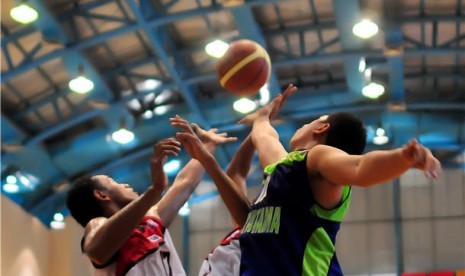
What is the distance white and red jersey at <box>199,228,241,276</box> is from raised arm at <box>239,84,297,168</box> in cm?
54

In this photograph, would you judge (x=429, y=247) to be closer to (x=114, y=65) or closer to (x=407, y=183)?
(x=407, y=183)

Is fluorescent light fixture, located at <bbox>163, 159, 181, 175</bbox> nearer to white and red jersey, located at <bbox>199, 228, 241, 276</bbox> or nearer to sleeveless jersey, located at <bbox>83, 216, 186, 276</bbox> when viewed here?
sleeveless jersey, located at <bbox>83, 216, 186, 276</bbox>

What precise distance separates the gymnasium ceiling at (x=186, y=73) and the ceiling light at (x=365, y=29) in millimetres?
278

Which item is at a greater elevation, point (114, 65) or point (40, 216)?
point (114, 65)

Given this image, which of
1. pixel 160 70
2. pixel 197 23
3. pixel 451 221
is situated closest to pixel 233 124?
pixel 160 70

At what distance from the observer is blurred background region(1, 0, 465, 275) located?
15.9 metres

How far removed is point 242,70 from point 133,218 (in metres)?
1.54

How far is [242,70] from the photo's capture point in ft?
18.6

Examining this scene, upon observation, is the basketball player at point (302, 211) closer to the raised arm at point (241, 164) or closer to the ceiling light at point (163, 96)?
the raised arm at point (241, 164)

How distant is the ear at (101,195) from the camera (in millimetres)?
5250

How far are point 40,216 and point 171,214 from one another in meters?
17.6

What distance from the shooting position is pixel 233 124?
19.9m

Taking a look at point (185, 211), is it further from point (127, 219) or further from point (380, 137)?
point (127, 219)

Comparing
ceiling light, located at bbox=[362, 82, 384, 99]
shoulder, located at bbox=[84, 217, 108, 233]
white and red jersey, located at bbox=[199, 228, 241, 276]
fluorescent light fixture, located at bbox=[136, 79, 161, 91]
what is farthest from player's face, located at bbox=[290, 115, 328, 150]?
fluorescent light fixture, located at bbox=[136, 79, 161, 91]
